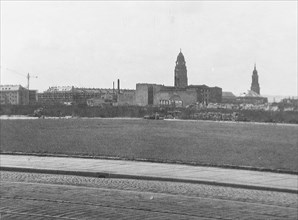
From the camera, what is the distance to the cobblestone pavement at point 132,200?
27.7ft

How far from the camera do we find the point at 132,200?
978 cm

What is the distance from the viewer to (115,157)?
1766 centimetres

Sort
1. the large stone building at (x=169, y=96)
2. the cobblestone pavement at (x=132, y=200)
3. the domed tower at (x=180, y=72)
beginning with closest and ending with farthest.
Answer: the cobblestone pavement at (x=132, y=200)
the large stone building at (x=169, y=96)
the domed tower at (x=180, y=72)

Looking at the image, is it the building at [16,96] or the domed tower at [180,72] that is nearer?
the building at [16,96]

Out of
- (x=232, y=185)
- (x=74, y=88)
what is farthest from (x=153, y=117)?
(x=232, y=185)

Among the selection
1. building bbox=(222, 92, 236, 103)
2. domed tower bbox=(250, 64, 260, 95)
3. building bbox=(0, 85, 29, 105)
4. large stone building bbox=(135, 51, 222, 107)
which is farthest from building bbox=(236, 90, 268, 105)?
large stone building bbox=(135, 51, 222, 107)

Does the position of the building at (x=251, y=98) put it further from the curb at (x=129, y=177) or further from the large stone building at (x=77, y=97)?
the curb at (x=129, y=177)

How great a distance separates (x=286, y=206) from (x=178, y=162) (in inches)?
280

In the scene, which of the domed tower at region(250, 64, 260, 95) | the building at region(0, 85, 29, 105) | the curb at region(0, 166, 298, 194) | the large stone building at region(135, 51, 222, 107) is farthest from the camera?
the domed tower at region(250, 64, 260, 95)

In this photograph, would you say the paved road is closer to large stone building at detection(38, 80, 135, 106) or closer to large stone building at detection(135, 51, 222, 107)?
large stone building at detection(135, 51, 222, 107)

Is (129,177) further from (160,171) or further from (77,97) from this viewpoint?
(77,97)

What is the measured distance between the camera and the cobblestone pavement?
8445 mm

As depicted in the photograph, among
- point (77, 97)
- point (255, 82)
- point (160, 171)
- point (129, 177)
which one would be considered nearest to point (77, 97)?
point (77, 97)

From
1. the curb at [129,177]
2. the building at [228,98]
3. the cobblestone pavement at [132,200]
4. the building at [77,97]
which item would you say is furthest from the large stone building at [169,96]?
the cobblestone pavement at [132,200]
